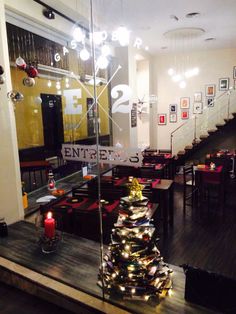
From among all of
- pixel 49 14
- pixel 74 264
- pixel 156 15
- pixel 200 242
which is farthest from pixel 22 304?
pixel 156 15

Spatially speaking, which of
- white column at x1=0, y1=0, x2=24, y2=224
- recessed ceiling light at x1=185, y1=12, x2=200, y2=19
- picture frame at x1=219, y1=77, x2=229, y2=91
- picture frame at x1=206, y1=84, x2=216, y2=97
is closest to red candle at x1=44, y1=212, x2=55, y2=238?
white column at x1=0, y1=0, x2=24, y2=224

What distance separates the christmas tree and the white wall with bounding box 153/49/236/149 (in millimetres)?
7807

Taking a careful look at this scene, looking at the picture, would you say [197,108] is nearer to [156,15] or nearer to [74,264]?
[156,15]

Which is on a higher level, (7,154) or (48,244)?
(7,154)

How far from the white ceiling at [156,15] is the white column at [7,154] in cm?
146

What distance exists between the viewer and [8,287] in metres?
2.54

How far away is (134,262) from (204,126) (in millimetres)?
7658

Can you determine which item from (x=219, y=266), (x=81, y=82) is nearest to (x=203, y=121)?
(x=81, y=82)

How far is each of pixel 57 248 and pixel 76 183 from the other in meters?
2.00

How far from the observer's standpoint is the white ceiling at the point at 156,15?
4598 mm

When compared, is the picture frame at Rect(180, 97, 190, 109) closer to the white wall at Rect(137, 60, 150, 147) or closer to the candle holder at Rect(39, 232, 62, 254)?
the white wall at Rect(137, 60, 150, 147)

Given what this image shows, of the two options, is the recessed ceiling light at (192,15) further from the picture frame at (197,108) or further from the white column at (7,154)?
the picture frame at (197,108)

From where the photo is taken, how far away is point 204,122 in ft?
29.2

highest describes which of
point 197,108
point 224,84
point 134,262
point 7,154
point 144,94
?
point 224,84
